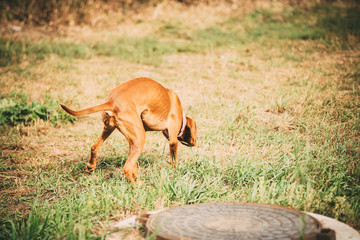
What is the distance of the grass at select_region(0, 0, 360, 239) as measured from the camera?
271 centimetres

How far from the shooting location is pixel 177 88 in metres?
6.60

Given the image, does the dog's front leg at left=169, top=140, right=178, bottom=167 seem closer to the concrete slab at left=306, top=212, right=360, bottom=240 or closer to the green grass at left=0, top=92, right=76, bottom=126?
the concrete slab at left=306, top=212, right=360, bottom=240

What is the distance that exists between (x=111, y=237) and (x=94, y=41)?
8.72 metres

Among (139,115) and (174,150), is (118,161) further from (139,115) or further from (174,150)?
(139,115)

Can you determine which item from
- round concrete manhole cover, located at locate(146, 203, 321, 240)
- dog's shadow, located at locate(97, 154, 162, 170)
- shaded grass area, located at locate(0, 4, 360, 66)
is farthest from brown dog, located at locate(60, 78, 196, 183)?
shaded grass area, located at locate(0, 4, 360, 66)

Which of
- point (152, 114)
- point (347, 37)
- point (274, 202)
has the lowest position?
point (274, 202)

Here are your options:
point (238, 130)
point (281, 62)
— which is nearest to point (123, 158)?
point (238, 130)

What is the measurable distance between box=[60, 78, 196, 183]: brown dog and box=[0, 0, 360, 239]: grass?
0.26 metres

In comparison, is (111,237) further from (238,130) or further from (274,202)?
(238,130)

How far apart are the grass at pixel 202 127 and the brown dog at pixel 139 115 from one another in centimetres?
26

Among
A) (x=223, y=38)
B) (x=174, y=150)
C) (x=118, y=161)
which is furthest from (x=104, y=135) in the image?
(x=223, y=38)

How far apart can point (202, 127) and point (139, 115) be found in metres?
1.81

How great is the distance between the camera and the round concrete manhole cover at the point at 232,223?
1.88 meters

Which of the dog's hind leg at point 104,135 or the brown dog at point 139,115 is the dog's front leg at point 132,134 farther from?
the dog's hind leg at point 104,135
